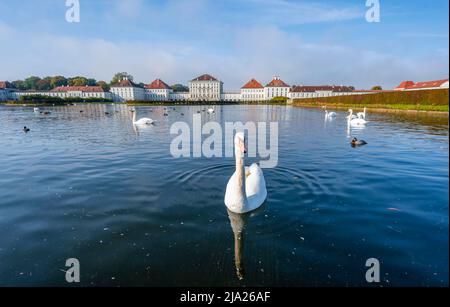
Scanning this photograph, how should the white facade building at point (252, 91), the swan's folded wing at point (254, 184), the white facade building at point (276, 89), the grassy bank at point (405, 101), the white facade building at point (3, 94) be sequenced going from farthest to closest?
the white facade building at point (252, 91) < the white facade building at point (276, 89) < the white facade building at point (3, 94) < the grassy bank at point (405, 101) < the swan's folded wing at point (254, 184)

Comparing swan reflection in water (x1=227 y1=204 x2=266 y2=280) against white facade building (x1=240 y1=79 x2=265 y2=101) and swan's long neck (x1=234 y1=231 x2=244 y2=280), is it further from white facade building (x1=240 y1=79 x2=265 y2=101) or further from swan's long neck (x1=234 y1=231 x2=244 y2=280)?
white facade building (x1=240 y1=79 x2=265 y2=101)

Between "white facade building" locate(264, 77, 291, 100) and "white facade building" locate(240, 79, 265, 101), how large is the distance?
443 cm

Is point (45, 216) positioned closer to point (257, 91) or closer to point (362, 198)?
point (362, 198)

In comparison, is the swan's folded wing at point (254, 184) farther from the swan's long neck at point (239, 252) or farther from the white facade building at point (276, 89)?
the white facade building at point (276, 89)

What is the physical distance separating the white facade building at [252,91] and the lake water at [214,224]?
179061mm

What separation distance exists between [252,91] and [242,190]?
7413 inches

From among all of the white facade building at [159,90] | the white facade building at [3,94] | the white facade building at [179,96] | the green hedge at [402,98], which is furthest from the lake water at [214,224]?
the white facade building at [159,90]

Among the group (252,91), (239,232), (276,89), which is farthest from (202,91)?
(239,232)

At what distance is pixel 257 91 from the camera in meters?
187

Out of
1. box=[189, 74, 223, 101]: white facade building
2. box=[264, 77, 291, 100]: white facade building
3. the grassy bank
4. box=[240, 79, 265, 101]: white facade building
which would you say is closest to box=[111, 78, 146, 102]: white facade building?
box=[189, 74, 223, 101]: white facade building

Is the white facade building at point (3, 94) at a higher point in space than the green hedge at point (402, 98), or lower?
higher

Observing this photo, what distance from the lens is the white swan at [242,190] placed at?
6.92 meters
